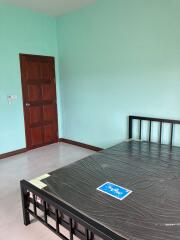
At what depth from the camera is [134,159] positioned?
2518 millimetres

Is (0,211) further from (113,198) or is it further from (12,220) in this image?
(113,198)

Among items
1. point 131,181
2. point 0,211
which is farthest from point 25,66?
point 131,181

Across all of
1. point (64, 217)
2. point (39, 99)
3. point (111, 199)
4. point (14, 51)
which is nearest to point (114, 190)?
point (111, 199)

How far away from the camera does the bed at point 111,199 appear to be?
138 centimetres

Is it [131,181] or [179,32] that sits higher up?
[179,32]

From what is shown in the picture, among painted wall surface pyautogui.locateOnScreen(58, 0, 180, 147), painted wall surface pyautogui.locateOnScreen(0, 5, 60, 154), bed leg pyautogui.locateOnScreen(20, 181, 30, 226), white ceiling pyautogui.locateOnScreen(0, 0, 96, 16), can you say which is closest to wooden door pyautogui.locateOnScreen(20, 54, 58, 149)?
painted wall surface pyautogui.locateOnScreen(0, 5, 60, 154)

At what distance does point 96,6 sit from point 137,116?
209 centimetres

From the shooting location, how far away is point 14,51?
3795mm

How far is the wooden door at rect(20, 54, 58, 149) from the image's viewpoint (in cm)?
405

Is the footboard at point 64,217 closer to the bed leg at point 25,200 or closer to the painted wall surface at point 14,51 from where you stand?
the bed leg at point 25,200

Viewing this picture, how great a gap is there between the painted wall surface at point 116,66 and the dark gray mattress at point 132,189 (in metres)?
0.93

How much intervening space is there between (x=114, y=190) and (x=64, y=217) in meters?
0.50

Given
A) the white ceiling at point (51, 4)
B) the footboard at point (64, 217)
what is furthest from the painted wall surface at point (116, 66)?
the footboard at point (64, 217)

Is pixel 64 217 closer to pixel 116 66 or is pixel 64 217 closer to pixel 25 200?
pixel 25 200
